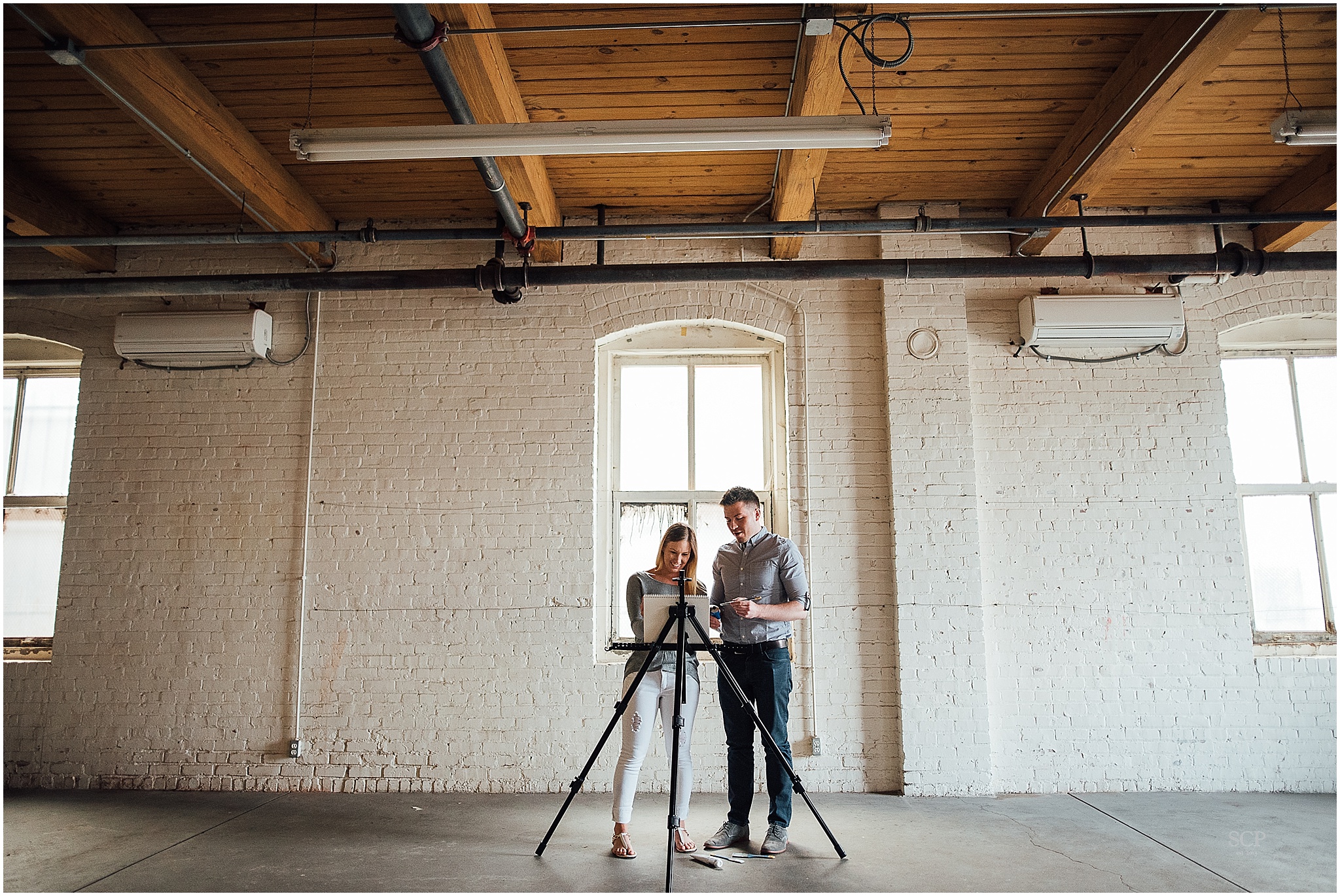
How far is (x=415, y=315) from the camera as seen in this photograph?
19.2 ft

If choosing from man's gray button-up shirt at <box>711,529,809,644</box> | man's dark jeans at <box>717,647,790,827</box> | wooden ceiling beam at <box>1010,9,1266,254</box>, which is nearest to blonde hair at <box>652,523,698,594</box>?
man's gray button-up shirt at <box>711,529,809,644</box>

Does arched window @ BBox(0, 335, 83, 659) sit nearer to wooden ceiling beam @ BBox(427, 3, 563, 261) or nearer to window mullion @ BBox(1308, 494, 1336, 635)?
wooden ceiling beam @ BBox(427, 3, 563, 261)

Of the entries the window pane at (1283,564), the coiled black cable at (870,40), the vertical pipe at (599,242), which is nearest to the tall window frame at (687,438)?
the vertical pipe at (599,242)

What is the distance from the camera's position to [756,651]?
4086 mm

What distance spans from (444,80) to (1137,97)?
10.9 feet

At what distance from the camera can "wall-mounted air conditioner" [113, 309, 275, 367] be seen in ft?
18.4

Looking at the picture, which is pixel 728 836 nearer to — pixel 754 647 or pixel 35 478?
pixel 754 647

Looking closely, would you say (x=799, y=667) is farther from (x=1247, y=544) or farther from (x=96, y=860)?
(x=96, y=860)

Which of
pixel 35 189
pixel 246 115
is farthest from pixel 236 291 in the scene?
pixel 35 189

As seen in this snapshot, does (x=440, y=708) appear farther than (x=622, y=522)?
No

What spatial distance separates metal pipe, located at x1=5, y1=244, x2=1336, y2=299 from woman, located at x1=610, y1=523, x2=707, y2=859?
73.1 inches

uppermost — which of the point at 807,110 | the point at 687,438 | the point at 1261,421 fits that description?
the point at 807,110

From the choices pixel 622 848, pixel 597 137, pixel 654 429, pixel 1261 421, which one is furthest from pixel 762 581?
pixel 1261 421

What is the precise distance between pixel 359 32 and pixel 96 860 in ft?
13.5
